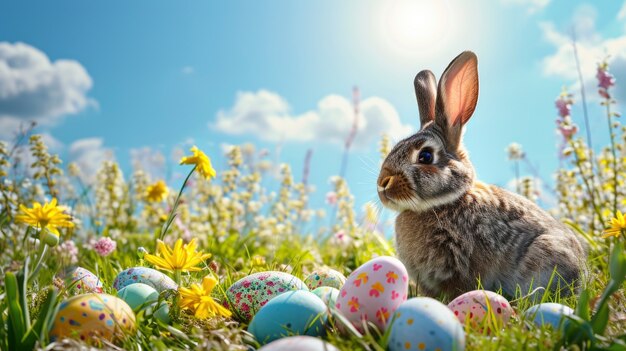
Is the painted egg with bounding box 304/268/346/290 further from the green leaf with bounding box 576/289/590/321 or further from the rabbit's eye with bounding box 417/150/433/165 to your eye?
the green leaf with bounding box 576/289/590/321

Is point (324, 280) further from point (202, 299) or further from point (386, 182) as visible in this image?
point (202, 299)

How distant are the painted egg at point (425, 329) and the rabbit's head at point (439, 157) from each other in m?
1.28

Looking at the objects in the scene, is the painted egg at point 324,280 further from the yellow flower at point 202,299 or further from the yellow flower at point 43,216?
the yellow flower at point 43,216

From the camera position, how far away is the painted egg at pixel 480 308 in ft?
8.37

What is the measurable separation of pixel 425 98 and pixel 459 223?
104 cm

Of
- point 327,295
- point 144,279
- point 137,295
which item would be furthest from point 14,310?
point 327,295

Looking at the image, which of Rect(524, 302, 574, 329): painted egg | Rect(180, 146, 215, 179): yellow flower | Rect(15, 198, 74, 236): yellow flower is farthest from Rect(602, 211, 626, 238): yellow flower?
Rect(15, 198, 74, 236): yellow flower

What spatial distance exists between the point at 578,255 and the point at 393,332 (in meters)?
1.88

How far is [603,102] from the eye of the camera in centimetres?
509

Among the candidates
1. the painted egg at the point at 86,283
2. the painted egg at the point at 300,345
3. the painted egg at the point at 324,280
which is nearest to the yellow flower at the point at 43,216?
the painted egg at the point at 86,283

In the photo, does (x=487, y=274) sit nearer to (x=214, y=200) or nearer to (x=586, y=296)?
(x=586, y=296)

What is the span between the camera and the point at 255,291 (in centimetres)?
290

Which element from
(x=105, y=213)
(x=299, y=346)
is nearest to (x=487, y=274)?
(x=299, y=346)

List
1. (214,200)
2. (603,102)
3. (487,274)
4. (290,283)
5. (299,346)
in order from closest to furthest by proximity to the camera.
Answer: (299,346), (290,283), (487,274), (603,102), (214,200)
